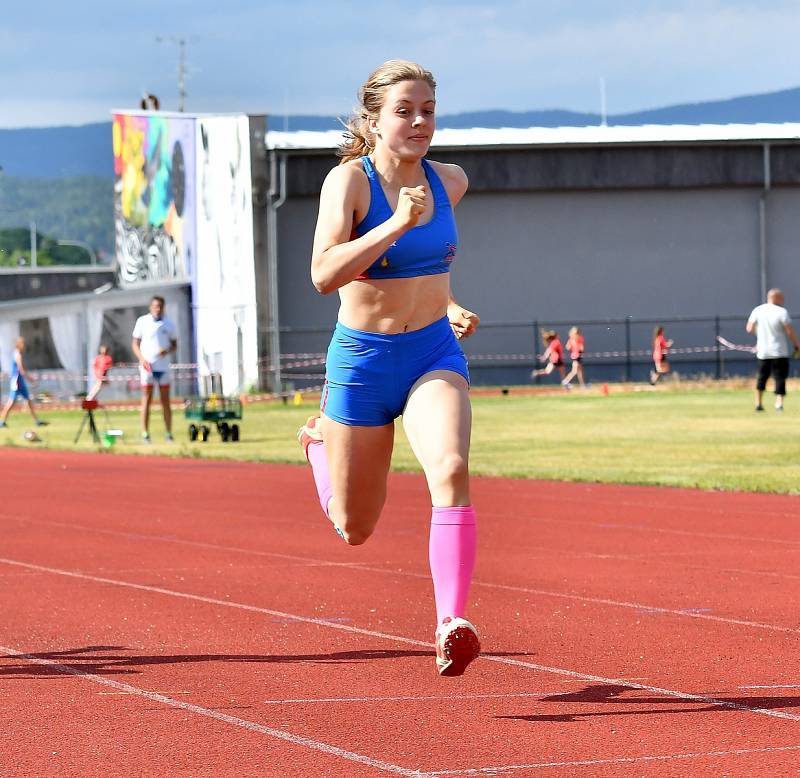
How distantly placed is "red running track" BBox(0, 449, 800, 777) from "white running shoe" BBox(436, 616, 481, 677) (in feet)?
0.58

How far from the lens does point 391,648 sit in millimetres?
7102

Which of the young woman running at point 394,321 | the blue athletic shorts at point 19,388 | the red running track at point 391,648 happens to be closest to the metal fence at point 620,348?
the blue athletic shorts at point 19,388

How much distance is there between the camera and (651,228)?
162 ft

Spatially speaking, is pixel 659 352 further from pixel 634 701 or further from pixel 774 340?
pixel 634 701

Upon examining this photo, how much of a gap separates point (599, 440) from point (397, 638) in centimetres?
1595

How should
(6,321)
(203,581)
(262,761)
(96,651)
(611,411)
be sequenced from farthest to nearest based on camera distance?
1. (6,321)
2. (611,411)
3. (203,581)
4. (96,651)
5. (262,761)

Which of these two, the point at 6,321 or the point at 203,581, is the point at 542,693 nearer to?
the point at 203,581

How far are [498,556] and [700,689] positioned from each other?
469cm

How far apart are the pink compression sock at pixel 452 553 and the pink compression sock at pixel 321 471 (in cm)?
97

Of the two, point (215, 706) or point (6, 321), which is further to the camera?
point (6, 321)

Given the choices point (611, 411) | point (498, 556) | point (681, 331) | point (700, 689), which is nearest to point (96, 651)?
point (700, 689)

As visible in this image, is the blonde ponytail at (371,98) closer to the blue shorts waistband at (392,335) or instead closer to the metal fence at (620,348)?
the blue shorts waistband at (392,335)

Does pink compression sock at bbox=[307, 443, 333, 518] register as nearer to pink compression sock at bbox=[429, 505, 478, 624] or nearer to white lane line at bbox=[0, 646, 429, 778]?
pink compression sock at bbox=[429, 505, 478, 624]

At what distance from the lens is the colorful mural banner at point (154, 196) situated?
50.0 m
